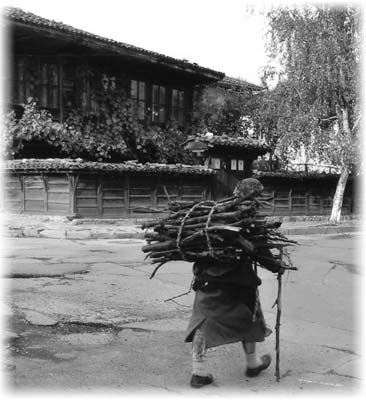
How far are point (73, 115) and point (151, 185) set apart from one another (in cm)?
427

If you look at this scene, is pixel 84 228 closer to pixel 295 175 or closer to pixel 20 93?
pixel 20 93

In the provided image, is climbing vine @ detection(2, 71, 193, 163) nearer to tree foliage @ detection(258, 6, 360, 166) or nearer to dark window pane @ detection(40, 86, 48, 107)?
dark window pane @ detection(40, 86, 48, 107)

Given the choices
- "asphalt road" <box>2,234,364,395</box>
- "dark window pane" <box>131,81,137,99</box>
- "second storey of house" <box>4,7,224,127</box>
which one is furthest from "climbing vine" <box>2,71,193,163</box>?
"asphalt road" <box>2,234,364,395</box>

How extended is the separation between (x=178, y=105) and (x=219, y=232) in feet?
70.1

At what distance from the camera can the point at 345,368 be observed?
4551 mm

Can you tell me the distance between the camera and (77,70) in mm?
20109

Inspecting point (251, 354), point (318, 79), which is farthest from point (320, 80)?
point (251, 354)

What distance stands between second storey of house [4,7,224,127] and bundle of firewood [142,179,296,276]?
49.3ft

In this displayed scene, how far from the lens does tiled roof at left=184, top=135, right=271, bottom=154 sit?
19.2 metres

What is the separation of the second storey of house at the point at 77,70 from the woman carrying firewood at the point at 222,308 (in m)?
15.3

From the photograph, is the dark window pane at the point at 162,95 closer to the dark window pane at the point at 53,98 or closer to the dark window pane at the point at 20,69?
the dark window pane at the point at 53,98

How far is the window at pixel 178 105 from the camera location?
24.5 meters

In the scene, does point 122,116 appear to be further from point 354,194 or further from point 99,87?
point 354,194

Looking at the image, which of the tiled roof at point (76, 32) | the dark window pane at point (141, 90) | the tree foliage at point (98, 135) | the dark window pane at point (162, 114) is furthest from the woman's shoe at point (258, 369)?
the dark window pane at point (162, 114)
